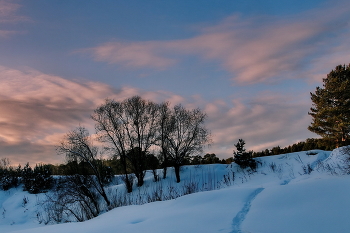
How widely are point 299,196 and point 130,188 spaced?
19.4m

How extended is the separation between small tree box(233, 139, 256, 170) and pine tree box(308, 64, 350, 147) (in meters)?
11.2

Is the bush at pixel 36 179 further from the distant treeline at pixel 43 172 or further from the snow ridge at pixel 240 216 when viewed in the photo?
the snow ridge at pixel 240 216

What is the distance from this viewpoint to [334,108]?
26.1 m

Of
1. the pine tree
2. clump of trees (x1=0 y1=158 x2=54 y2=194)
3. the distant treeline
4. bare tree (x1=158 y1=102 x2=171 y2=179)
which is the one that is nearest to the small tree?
the distant treeline

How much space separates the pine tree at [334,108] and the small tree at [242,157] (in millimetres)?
11207

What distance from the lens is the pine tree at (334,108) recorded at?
26.0 metres

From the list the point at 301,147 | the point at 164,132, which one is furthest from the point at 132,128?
the point at 301,147

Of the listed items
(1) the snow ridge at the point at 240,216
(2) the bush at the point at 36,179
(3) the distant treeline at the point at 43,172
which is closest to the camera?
(1) the snow ridge at the point at 240,216

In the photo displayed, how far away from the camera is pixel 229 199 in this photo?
4711 millimetres

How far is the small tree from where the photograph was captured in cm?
2167

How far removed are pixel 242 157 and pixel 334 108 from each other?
12.3 m

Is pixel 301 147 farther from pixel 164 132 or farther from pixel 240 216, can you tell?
pixel 240 216

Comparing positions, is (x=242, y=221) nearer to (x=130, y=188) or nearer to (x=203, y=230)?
(x=203, y=230)

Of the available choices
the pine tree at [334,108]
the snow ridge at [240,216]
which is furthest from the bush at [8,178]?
the pine tree at [334,108]
